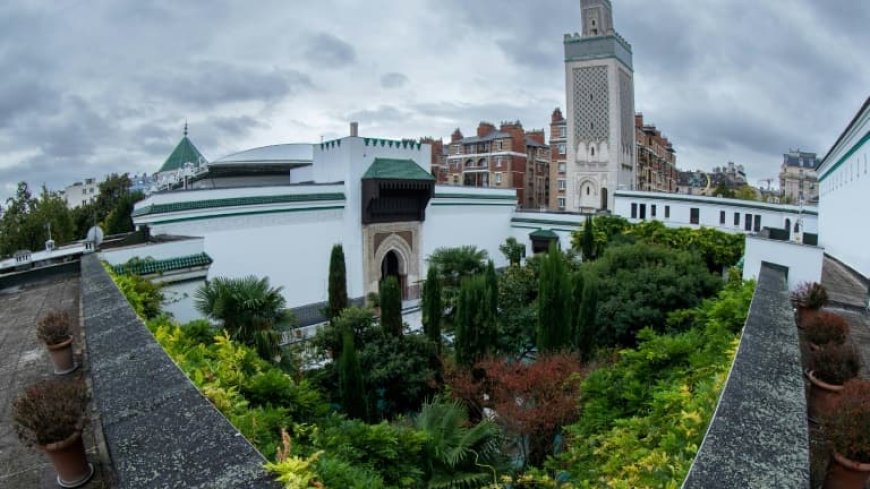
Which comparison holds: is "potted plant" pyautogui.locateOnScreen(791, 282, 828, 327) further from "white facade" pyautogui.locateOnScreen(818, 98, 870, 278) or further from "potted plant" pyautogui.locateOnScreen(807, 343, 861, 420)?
"white facade" pyautogui.locateOnScreen(818, 98, 870, 278)

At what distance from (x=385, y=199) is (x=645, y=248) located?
8776 millimetres

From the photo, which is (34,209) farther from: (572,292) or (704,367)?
(704,367)

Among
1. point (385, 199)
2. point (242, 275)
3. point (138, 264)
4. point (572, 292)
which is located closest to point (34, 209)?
point (242, 275)

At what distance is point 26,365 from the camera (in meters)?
4.37

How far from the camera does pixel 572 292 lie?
468 inches

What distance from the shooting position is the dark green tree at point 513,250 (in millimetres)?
21531

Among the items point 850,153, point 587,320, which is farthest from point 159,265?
point 850,153

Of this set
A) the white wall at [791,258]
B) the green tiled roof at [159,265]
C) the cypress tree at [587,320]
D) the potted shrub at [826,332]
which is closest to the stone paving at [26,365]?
the green tiled roof at [159,265]

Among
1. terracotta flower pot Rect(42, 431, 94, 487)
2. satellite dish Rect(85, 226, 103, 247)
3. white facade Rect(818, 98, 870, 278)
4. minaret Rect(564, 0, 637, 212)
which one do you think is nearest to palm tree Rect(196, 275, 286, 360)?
satellite dish Rect(85, 226, 103, 247)

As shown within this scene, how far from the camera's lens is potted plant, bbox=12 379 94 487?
94.5 inches

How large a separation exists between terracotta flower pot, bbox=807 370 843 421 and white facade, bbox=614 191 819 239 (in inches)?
750

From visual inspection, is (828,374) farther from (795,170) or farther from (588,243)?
(795,170)

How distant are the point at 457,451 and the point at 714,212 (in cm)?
2079

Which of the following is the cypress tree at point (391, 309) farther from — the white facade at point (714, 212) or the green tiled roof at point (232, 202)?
the white facade at point (714, 212)
